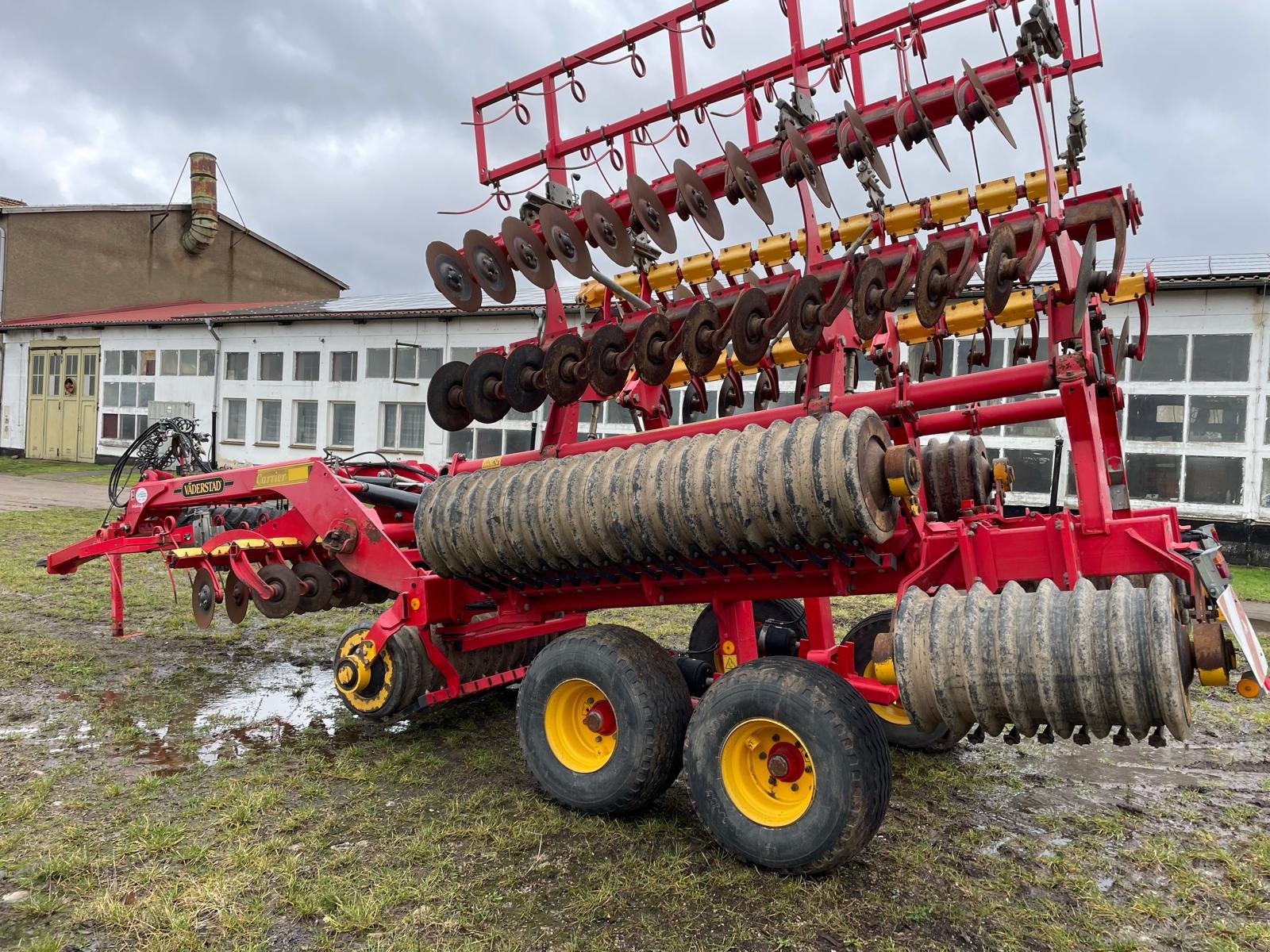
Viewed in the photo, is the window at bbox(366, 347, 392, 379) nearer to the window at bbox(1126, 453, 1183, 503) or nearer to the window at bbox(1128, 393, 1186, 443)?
the window at bbox(1128, 393, 1186, 443)

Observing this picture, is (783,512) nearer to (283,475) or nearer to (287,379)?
(283,475)

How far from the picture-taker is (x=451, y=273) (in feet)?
17.7

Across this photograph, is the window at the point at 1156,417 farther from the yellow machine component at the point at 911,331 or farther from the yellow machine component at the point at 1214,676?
the yellow machine component at the point at 1214,676

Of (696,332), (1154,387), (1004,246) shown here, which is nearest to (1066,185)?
(1004,246)

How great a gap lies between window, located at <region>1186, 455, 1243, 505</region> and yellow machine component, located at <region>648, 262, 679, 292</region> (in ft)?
39.8

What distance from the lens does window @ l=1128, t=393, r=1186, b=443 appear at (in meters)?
14.7

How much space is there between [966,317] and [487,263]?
2986mm

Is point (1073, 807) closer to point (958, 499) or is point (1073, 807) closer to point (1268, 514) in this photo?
point (958, 499)

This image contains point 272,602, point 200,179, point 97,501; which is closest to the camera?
point 272,602

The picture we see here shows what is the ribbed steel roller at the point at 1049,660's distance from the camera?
2.93 meters

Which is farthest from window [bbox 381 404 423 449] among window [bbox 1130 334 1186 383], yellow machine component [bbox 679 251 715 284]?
yellow machine component [bbox 679 251 715 284]

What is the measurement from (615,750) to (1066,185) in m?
4.05

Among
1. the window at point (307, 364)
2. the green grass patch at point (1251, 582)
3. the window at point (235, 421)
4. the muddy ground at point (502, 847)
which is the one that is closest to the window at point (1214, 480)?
the green grass patch at point (1251, 582)

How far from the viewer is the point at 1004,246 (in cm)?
394
